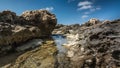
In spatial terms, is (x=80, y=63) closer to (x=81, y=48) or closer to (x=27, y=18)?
(x=81, y=48)

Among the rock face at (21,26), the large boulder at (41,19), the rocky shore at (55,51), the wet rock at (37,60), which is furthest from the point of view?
the large boulder at (41,19)

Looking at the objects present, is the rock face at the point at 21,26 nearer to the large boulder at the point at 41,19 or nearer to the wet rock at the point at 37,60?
the large boulder at the point at 41,19

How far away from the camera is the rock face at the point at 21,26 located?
30953 millimetres

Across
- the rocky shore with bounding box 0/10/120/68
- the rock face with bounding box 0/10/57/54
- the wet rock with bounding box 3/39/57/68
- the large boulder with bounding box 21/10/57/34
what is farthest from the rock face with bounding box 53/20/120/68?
the large boulder with bounding box 21/10/57/34

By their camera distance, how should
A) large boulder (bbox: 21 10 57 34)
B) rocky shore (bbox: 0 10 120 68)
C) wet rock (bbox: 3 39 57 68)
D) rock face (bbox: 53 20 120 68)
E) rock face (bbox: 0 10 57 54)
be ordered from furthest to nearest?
large boulder (bbox: 21 10 57 34) → rock face (bbox: 0 10 57 54) → wet rock (bbox: 3 39 57 68) → rocky shore (bbox: 0 10 120 68) → rock face (bbox: 53 20 120 68)

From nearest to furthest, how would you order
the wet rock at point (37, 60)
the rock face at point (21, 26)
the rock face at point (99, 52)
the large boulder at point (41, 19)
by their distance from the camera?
the rock face at point (99, 52), the wet rock at point (37, 60), the rock face at point (21, 26), the large boulder at point (41, 19)

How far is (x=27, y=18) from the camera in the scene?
44188 millimetres

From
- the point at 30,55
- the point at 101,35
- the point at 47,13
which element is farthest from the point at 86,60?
the point at 47,13

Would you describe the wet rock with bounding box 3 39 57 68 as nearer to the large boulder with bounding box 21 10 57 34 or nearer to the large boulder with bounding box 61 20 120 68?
the large boulder with bounding box 61 20 120 68

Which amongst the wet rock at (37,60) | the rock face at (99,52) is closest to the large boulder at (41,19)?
the wet rock at (37,60)

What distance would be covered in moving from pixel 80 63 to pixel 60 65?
96.4 inches

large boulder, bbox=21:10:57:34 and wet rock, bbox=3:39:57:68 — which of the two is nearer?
wet rock, bbox=3:39:57:68

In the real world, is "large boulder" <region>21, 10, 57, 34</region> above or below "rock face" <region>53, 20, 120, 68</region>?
above

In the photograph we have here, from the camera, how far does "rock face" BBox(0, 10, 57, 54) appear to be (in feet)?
102
